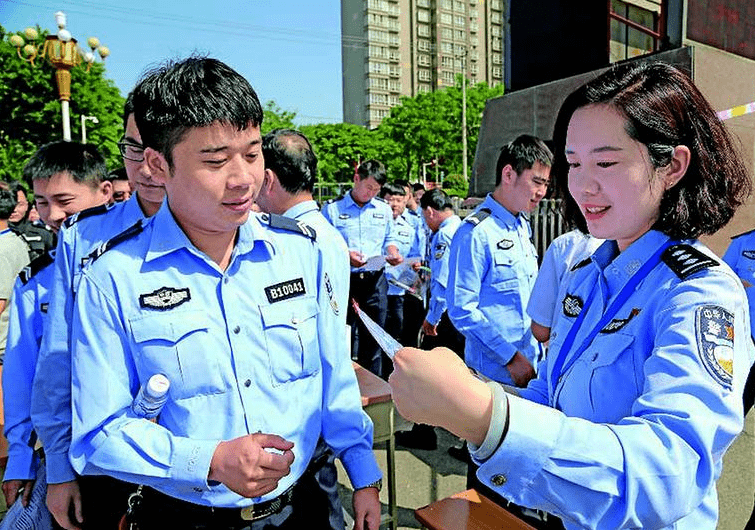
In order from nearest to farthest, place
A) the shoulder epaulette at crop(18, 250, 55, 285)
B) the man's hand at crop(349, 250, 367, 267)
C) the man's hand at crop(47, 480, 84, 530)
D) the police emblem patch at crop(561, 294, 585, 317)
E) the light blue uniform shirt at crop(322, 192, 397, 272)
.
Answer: the police emblem patch at crop(561, 294, 585, 317) → the man's hand at crop(47, 480, 84, 530) → the shoulder epaulette at crop(18, 250, 55, 285) → the man's hand at crop(349, 250, 367, 267) → the light blue uniform shirt at crop(322, 192, 397, 272)

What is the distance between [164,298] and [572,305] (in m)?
1.15

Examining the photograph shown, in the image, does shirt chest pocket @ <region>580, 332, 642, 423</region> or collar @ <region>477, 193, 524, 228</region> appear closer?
shirt chest pocket @ <region>580, 332, 642, 423</region>

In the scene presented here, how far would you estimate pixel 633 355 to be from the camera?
1.10m

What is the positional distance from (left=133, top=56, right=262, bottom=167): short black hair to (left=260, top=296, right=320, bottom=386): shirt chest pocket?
0.55m

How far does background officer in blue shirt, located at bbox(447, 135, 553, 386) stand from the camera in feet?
10.8

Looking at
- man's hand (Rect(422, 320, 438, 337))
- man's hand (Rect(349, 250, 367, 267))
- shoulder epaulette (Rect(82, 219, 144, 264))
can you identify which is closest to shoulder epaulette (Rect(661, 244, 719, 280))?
shoulder epaulette (Rect(82, 219, 144, 264))

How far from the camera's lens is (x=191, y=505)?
1.53 metres

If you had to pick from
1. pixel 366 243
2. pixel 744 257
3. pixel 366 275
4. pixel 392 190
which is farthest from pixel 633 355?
pixel 392 190

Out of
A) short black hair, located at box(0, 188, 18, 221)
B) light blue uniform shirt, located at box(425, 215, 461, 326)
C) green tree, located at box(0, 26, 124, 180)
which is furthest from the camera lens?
green tree, located at box(0, 26, 124, 180)

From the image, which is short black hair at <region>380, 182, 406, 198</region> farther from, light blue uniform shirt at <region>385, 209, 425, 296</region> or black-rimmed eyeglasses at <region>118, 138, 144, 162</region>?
black-rimmed eyeglasses at <region>118, 138, 144, 162</region>

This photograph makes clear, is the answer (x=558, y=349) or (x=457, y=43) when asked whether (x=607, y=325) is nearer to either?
(x=558, y=349)

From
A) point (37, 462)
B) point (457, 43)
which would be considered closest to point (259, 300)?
point (37, 462)

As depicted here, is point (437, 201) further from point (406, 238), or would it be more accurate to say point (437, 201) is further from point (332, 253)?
point (332, 253)

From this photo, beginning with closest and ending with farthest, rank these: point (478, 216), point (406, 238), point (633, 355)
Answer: point (633, 355)
point (478, 216)
point (406, 238)
